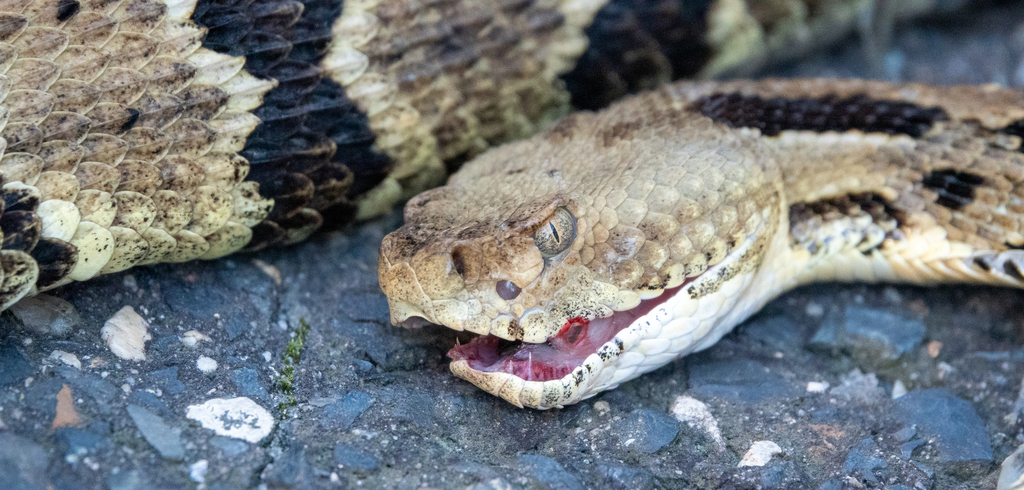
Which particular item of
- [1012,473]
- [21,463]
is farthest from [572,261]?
[21,463]

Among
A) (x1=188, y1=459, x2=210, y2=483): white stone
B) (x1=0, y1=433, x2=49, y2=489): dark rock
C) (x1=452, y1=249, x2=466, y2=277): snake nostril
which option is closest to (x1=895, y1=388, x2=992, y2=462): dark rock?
(x1=452, y1=249, x2=466, y2=277): snake nostril

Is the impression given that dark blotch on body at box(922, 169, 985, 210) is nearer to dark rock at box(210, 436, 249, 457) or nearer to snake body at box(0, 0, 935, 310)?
snake body at box(0, 0, 935, 310)

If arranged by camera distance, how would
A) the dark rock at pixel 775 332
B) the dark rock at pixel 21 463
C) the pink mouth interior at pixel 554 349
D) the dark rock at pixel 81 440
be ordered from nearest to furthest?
the dark rock at pixel 21 463 → the dark rock at pixel 81 440 → the pink mouth interior at pixel 554 349 → the dark rock at pixel 775 332

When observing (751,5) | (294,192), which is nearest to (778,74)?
(751,5)

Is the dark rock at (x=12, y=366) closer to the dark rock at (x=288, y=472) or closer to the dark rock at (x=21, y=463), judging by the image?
the dark rock at (x=21, y=463)

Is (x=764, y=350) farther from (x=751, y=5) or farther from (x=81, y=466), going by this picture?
(x=81, y=466)

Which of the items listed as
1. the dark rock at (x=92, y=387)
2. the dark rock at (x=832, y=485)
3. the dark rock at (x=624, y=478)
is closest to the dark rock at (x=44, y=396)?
the dark rock at (x=92, y=387)

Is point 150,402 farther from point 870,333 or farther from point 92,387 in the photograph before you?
point 870,333
